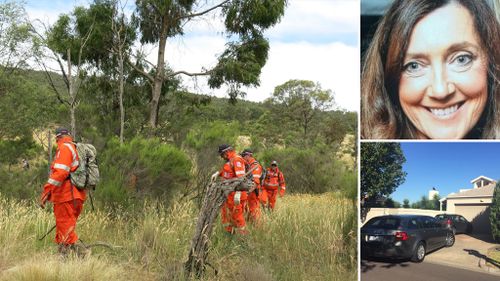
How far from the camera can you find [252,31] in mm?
18922

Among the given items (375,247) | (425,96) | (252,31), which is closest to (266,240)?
(375,247)

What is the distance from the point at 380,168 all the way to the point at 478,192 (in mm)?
652

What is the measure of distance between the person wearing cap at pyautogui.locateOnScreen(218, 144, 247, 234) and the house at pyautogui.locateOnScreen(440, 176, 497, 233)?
257 cm

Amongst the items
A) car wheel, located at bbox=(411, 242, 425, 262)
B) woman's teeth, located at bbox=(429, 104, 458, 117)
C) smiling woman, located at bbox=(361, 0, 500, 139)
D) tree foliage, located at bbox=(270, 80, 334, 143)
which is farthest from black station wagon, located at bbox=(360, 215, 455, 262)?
tree foliage, located at bbox=(270, 80, 334, 143)

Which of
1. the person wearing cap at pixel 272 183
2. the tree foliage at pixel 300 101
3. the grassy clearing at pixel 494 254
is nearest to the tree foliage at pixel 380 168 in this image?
the grassy clearing at pixel 494 254

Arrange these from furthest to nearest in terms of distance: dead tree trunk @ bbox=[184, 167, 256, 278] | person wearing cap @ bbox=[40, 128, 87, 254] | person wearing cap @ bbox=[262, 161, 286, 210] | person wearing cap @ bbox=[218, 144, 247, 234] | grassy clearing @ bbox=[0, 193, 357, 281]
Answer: person wearing cap @ bbox=[262, 161, 286, 210]
person wearing cap @ bbox=[40, 128, 87, 254]
person wearing cap @ bbox=[218, 144, 247, 234]
grassy clearing @ bbox=[0, 193, 357, 281]
dead tree trunk @ bbox=[184, 167, 256, 278]

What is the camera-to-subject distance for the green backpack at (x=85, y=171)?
719 centimetres

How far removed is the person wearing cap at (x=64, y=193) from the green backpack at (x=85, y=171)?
0.06 m

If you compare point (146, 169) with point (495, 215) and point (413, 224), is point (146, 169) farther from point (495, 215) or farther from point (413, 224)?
point (495, 215)

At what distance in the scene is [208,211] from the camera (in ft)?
18.6

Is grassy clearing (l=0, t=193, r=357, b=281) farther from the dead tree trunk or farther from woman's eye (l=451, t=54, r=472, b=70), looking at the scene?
woman's eye (l=451, t=54, r=472, b=70)

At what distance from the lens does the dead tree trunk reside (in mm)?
5684

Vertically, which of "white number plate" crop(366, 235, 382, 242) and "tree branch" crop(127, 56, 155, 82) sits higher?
"tree branch" crop(127, 56, 155, 82)

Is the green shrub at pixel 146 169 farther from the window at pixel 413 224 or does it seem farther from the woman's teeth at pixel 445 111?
the woman's teeth at pixel 445 111
